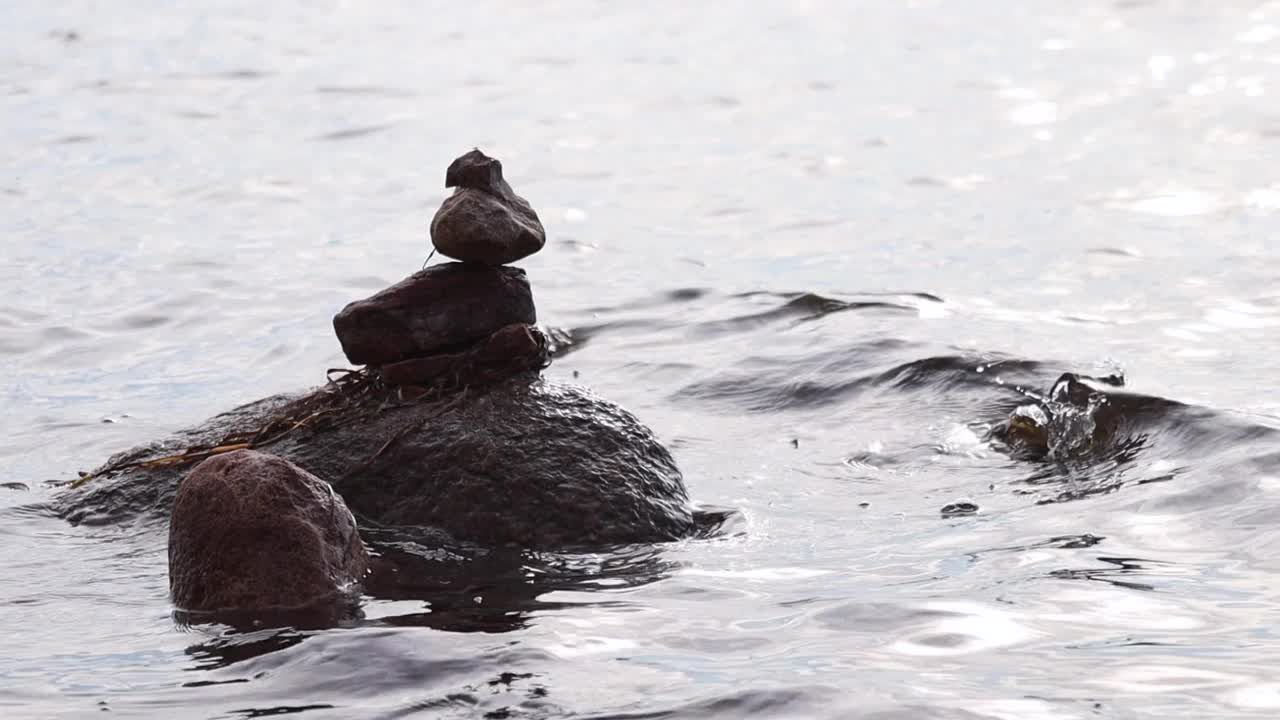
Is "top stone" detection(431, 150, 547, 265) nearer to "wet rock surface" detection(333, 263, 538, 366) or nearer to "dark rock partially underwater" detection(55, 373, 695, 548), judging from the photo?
"wet rock surface" detection(333, 263, 538, 366)

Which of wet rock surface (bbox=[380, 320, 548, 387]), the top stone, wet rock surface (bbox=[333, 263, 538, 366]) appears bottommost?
wet rock surface (bbox=[380, 320, 548, 387])

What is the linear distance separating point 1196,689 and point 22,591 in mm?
3676

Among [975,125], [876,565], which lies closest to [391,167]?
[975,125]

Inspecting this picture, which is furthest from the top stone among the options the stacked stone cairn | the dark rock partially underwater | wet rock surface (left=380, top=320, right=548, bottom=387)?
the dark rock partially underwater

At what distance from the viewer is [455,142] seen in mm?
15125

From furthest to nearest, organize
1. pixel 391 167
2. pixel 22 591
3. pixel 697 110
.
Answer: pixel 697 110, pixel 391 167, pixel 22 591

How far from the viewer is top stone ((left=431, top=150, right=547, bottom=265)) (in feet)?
20.9

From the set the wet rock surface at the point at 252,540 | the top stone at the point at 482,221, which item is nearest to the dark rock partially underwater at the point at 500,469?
the top stone at the point at 482,221

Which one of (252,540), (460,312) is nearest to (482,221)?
(460,312)

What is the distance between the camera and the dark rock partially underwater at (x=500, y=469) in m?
6.02

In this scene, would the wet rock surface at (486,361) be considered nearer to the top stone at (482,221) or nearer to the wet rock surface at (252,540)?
the top stone at (482,221)

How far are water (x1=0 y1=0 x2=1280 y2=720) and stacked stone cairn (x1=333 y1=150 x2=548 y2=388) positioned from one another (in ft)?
3.21

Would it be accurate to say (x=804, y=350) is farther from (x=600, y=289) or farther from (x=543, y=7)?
(x=543, y=7)

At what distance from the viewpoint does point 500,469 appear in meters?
6.09
